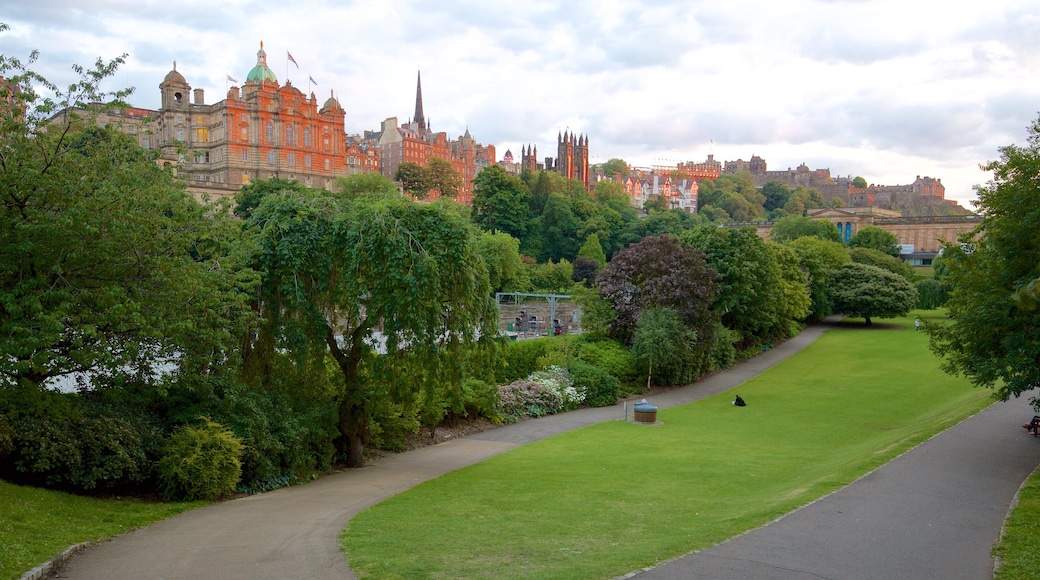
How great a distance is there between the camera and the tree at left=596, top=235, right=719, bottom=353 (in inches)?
1393

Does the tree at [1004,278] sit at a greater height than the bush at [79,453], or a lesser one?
greater

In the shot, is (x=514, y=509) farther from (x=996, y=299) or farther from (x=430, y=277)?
(x=996, y=299)

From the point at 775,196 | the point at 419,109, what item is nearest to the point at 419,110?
the point at 419,109

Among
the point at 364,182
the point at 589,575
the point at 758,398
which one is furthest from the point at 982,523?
the point at 364,182

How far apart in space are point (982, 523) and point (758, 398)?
2231 centimetres

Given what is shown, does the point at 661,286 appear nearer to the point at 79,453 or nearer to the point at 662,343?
the point at 662,343

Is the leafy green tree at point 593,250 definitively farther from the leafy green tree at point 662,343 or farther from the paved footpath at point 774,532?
the paved footpath at point 774,532

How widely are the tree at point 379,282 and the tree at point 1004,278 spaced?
1144 cm

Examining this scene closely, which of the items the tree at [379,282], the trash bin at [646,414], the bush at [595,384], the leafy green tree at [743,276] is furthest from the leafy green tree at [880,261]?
the tree at [379,282]

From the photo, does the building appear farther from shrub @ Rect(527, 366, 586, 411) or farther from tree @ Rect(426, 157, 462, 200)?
shrub @ Rect(527, 366, 586, 411)

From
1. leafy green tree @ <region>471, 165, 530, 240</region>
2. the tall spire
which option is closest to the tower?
the tall spire

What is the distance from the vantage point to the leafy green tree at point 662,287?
1394 inches

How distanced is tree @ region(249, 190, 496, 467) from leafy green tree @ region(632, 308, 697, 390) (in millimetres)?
17396

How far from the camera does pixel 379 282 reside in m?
16.5
